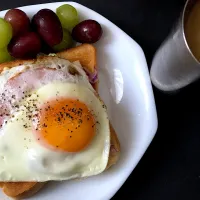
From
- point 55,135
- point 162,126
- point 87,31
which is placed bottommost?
point 162,126

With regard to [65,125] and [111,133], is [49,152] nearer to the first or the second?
[65,125]

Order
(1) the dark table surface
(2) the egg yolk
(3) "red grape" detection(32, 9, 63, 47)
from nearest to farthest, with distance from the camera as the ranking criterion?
(2) the egg yolk
(3) "red grape" detection(32, 9, 63, 47)
(1) the dark table surface

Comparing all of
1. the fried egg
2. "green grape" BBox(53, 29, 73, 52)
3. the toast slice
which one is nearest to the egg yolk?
the fried egg

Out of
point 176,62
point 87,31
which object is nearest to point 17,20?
point 87,31

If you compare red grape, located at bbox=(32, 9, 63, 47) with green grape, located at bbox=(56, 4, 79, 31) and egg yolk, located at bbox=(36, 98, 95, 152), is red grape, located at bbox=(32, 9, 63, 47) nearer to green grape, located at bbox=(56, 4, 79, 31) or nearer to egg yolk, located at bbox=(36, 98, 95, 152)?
green grape, located at bbox=(56, 4, 79, 31)

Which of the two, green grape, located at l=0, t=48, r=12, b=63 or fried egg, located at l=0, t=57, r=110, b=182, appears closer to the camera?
fried egg, located at l=0, t=57, r=110, b=182

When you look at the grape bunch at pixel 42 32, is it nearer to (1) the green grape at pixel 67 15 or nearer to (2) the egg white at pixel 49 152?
(1) the green grape at pixel 67 15

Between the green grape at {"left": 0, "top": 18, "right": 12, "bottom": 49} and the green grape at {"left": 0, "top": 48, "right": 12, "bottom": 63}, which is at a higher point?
the green grape at {"left": 0, "top": 18, "right": 12, "bottom": 49}
